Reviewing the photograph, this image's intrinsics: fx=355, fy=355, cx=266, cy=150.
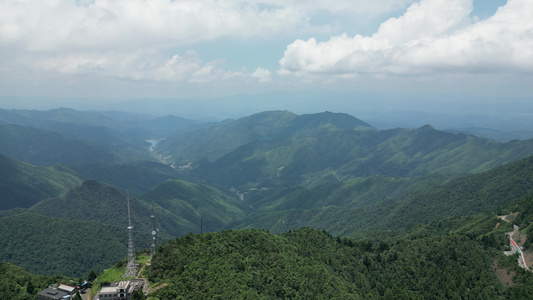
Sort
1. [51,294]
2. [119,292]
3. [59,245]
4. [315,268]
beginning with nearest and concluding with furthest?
[119,292]
[51,294]
[315,268]
[59,245]

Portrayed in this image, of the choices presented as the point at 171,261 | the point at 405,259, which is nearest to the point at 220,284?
the point at 171,261

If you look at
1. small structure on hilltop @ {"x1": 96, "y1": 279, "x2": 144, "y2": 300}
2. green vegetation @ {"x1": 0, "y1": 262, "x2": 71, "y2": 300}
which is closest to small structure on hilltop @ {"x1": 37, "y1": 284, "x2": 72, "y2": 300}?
green vegetation @ {"x1": 0, "y1": 262, "x2": 71, "y2": 300}

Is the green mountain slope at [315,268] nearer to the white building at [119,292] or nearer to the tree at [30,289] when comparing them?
the white building at [119,292]

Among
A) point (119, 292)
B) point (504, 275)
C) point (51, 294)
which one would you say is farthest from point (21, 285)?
point (504, 275)

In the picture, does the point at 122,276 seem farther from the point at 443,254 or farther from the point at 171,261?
the point at 443,254

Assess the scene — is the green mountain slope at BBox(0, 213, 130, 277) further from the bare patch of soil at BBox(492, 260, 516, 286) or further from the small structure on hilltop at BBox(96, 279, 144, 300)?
the bare patch of soil at BBox(492, 260, 516, 286)

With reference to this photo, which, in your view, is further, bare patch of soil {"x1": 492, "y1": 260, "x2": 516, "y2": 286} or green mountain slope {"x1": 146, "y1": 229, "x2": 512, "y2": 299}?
bare patch of soil {"x1": 492, "y1": 260, "x2": 516, "y2": 286}

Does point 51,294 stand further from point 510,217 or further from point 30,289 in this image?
point 510,217

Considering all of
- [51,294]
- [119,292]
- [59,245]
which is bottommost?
[59,245]

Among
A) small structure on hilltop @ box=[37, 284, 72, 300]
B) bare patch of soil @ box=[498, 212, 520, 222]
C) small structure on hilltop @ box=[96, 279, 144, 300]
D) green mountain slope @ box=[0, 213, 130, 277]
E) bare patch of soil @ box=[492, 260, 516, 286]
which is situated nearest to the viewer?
small structure on hilltop @ box=[96, 279, 144, 300]
